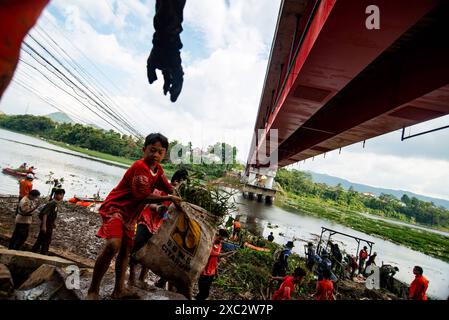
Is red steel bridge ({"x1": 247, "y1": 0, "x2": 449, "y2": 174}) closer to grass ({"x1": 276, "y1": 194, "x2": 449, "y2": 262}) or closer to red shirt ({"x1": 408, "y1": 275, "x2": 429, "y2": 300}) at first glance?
red shirt ({"x1": 408, "y1": 275, "x2": 429, "y2": 300})

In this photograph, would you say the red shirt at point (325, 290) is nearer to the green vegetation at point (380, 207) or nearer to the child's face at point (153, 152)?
the child's face at point (153, 152)

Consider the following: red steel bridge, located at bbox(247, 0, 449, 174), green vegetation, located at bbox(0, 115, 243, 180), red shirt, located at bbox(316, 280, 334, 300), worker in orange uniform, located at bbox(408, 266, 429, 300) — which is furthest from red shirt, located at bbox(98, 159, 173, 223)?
green vegetation, located at bbox(0, 115, 243, 180)

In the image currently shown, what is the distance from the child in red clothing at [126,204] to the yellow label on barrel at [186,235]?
186 mm

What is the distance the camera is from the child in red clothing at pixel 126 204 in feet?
6.11

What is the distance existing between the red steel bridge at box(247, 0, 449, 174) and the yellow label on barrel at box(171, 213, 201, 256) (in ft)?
7.94

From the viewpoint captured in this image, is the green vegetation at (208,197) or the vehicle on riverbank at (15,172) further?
the vehicle on riverbank at (15,172)

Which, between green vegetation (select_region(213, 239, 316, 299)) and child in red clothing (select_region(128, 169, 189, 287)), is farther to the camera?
green vegetation (select_region(213, 239, 316, 299))

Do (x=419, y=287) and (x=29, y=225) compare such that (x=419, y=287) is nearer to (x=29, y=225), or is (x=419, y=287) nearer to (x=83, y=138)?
(x=29, y=225)

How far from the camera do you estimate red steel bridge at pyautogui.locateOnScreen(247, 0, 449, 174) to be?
2430 mm

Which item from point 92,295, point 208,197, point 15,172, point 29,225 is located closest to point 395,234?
point 208,197

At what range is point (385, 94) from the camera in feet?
16.2

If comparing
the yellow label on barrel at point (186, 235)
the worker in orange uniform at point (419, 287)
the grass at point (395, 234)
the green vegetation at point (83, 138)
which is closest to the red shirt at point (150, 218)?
the yellow label on barrel at point (186, 235)
